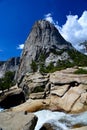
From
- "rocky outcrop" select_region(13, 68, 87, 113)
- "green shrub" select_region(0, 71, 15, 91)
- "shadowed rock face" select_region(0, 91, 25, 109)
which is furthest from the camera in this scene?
"green shrub" select_region(0, 71, 15, 91)

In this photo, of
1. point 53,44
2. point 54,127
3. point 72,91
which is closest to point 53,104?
point 72,91

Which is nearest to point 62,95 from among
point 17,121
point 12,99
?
point 17,121

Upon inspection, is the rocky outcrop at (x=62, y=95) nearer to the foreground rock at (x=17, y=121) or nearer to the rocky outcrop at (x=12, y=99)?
the foreground rock at (x=17, y=121)

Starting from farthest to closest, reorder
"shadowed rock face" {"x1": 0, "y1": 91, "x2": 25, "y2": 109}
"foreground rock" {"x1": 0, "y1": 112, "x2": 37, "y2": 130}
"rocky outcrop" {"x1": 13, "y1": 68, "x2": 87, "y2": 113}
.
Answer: "shadowed rock face" {"x1": 0, "y1": 91, "x2": 25, "y2": 109}
"rocky outcrop" {"x1": 13, "y1": 68, "x2": 87, "y2": 113}
"foreground rock" {"x1": 0, "y1": 112, "x2": 37, "y2": 130}

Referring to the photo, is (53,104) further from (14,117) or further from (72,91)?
(14,117)

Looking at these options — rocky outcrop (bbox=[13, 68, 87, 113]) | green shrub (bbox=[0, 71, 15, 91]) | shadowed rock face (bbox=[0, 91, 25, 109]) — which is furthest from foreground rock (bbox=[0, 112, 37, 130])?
green shrub (bbox=[0, 71, 15, 91])

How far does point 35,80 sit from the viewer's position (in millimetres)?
59750

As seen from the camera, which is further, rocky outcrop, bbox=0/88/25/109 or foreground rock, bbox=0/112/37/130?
rocky outcrop, bbox=0/88/25/109

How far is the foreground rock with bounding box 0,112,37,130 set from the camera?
958 inches

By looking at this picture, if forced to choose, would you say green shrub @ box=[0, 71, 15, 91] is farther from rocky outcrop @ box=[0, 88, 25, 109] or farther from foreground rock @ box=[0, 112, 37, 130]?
foreground rock @ box=[0, 112, 37, 130]

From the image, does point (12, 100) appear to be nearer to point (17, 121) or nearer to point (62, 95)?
point (62, 95)

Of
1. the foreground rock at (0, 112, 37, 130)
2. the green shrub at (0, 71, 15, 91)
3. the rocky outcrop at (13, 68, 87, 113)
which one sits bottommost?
the foreground rock at (0, 112, 37, 130)

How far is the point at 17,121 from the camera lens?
82.9 ft

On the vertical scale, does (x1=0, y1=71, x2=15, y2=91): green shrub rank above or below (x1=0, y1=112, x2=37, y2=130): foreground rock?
above
